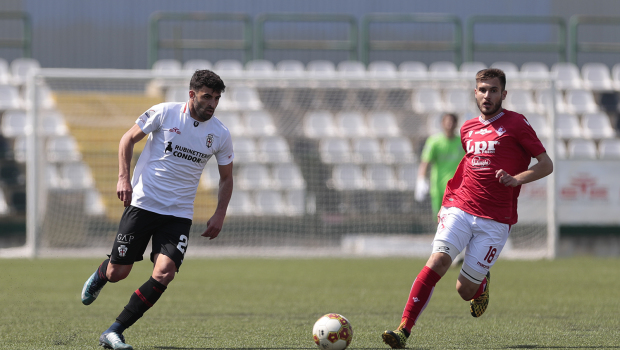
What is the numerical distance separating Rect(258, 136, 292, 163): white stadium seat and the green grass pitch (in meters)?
3.20

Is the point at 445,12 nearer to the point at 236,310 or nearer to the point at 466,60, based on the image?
the point at 466,60

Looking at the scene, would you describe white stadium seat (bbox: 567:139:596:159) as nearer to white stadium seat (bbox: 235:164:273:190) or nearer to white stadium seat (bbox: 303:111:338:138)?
white stadium seat (bbox: 303:111:338:138)

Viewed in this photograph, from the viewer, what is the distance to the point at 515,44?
18062mm

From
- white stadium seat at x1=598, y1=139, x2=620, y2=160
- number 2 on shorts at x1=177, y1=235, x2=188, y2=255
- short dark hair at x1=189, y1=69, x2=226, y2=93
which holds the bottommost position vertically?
number 2 on shorts at x1=177, y1=235, x2=188, y2=255

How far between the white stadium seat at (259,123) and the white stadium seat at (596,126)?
716 cm

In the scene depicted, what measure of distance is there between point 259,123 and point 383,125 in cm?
265

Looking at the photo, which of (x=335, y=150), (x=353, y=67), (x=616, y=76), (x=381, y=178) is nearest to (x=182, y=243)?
(x=381, y=178)

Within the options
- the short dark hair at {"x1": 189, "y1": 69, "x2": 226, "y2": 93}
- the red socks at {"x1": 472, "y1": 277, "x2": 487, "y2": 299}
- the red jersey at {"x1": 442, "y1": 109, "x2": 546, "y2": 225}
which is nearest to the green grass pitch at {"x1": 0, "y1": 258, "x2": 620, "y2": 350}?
the red socks at {"x1": 472, "y1": 277, "x2": 487, "y2": 299}

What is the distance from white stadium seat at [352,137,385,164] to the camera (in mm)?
15359

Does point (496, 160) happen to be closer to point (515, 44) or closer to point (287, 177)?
point (287, 177)

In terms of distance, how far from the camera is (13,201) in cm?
1501

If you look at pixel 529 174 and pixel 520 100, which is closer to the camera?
pixel 529 174

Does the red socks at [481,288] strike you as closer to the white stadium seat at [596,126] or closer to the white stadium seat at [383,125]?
the white stadium seat at [383,125]

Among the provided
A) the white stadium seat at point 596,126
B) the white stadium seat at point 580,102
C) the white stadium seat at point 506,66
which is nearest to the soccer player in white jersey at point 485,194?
the white stadium seat at point 596,126
